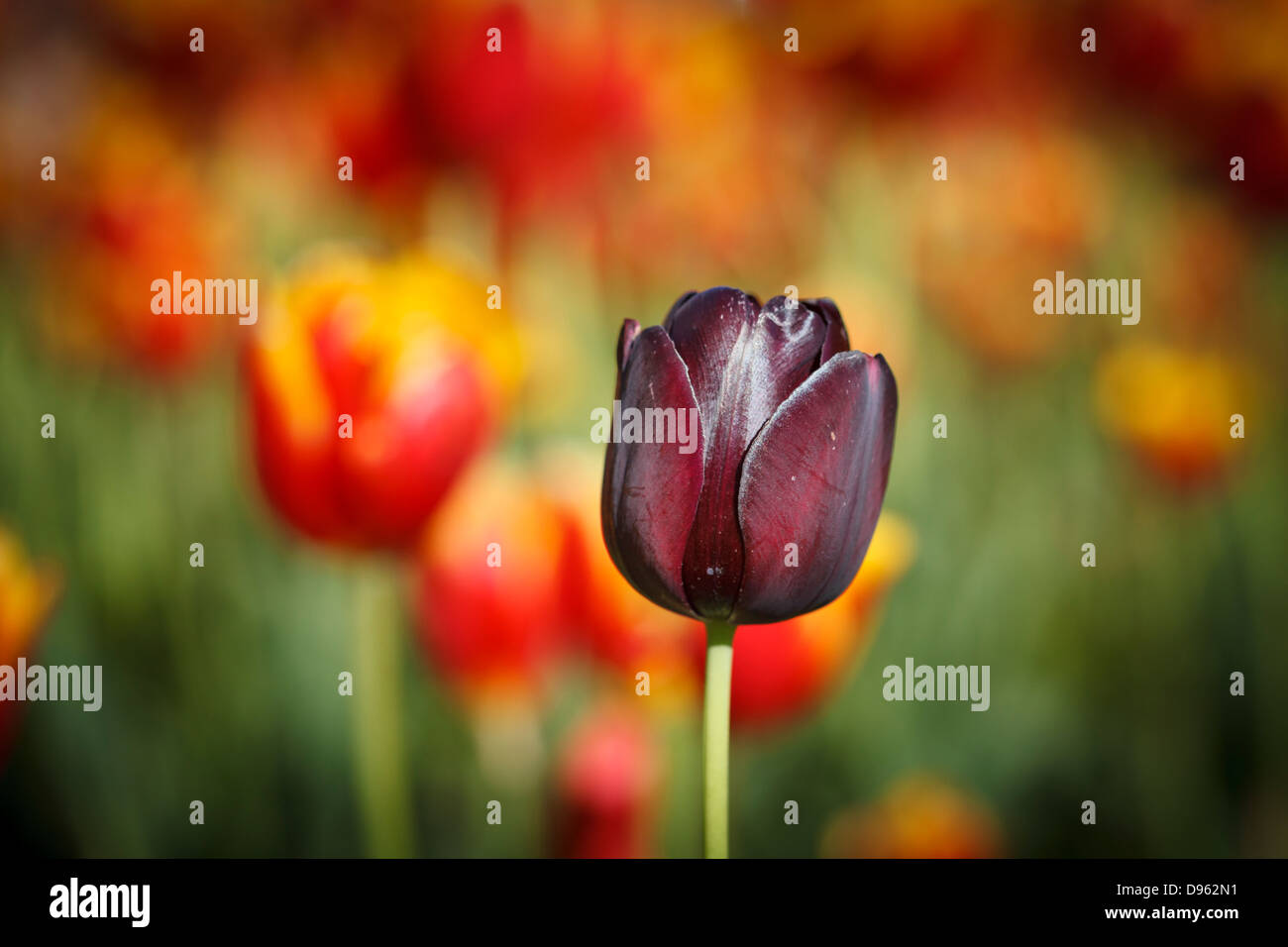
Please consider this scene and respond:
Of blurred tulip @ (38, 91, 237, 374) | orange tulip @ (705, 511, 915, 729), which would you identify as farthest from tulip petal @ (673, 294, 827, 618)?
blurred tulip @ (38, 91, 237, 374)

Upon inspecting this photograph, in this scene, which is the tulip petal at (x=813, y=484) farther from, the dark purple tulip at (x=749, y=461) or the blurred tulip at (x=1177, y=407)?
the blurred tulip at (x=1177, y=407)

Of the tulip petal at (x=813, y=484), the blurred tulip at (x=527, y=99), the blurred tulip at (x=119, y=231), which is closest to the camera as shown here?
the tulip petal at (x=813, y=484)

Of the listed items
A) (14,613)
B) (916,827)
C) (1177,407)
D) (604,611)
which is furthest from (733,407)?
(1177,407)

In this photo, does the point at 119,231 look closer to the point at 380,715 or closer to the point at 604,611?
the point at 380,715

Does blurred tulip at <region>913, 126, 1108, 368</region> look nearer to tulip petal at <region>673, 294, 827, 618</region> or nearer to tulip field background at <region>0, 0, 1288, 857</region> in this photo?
tulip field background at <region>0, 0, 1288, 857</region>

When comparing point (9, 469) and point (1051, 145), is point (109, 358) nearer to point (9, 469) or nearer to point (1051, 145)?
point (9, 469)

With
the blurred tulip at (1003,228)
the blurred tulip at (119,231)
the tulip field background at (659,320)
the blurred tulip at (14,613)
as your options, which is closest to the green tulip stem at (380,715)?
the tulip field background at (659,320)
